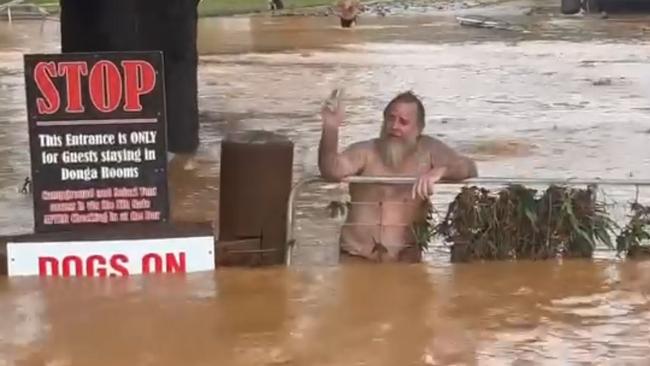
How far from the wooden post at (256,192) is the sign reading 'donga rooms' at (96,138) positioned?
2.09 ft

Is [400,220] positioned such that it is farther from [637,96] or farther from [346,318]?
[637,96]

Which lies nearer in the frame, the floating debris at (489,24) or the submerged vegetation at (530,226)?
the submerged vegetation at (530,226)

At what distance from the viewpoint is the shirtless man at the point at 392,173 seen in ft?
27.6

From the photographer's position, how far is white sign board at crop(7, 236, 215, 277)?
8242mm

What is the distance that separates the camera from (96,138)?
8.46m

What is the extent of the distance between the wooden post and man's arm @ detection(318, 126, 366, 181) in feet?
2.33

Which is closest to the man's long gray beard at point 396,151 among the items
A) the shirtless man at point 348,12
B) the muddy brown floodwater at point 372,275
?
the muddy brown floodwater at point 372,275

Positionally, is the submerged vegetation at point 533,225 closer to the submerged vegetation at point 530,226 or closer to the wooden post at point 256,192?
the submerged vegetation at point 530,226

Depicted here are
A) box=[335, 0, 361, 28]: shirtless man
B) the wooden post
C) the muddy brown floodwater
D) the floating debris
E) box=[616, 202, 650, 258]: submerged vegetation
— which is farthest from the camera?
the floating debris

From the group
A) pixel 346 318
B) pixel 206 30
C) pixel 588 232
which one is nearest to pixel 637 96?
pixel 588 232

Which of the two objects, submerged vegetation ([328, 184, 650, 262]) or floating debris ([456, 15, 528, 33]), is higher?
submerged vegetation ([328, 184, 650, 262])

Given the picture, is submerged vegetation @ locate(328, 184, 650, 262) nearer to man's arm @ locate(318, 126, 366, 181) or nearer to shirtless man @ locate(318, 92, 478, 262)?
shirtless man @ locate(318, 92, 478, 262)

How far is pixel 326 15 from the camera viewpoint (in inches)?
1869

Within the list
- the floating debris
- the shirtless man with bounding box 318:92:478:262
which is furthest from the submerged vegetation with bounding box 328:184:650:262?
the floating debris
